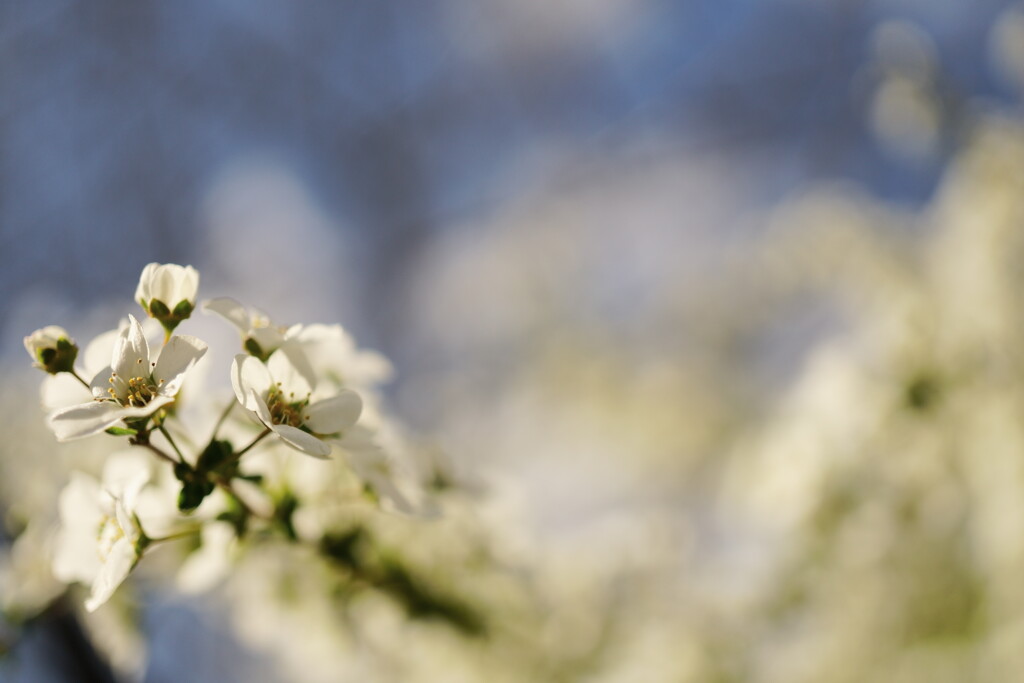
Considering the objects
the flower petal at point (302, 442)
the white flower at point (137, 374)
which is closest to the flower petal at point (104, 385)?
the white flower at point (137, 374)

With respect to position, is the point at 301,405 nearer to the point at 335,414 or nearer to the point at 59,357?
the point at 335,414

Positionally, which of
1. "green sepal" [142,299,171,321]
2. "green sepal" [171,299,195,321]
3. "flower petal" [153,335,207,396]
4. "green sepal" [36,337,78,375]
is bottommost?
"green sepal" [36,337,78,375]

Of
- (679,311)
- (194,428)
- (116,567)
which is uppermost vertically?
(679,311)

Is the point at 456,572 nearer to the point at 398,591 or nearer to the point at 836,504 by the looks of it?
the point at 398,591

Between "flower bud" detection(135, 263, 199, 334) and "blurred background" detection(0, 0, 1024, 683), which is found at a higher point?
"blurred background" detection(0, 0, 1024, 683)

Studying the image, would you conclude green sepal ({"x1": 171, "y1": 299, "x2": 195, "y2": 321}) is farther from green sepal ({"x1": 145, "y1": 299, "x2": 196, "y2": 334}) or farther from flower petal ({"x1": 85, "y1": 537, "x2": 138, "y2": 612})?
flower petal ({"x1": 85, "y1": 537, "x2": 138, "y2": 612})

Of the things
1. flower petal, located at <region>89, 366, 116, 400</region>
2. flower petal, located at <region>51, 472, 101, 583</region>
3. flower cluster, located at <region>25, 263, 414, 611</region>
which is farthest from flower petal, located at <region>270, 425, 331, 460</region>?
flower petal, located at <region>51, 472, 101, 583</region>

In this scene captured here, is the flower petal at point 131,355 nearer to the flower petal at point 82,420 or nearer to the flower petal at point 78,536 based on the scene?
the flower petal at point 82,420

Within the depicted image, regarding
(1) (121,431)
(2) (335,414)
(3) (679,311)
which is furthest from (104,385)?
(3) (679,311)

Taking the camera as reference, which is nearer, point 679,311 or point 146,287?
point 146,287
